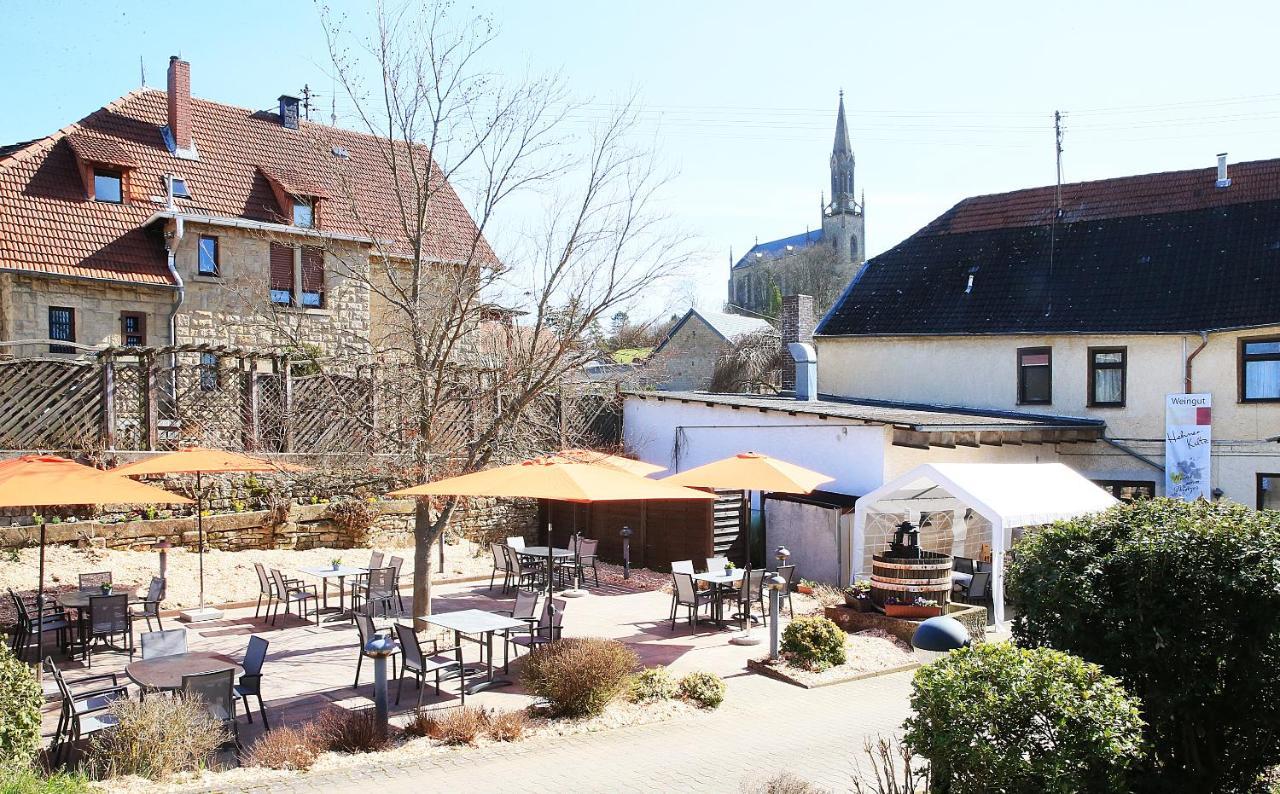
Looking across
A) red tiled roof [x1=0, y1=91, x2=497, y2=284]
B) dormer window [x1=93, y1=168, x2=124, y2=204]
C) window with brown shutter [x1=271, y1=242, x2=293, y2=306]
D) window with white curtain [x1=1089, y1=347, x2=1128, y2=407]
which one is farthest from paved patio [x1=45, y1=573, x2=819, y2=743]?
dormer window [x1=93, y1=168, x2=124, y2=204]

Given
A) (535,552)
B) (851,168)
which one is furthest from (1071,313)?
(851,168)

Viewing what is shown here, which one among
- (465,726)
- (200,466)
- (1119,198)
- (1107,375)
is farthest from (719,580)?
(1119,198)

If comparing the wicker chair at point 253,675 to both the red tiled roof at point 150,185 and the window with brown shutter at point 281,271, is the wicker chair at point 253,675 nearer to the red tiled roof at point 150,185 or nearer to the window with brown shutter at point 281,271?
the red tiled roof at point 150,185

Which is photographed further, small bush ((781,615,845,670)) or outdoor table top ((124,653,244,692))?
small bush ((781,615,845,670))

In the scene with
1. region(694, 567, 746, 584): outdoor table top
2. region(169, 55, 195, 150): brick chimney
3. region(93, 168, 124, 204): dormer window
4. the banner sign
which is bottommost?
region(694, 567, 746, 584): outdoor table top

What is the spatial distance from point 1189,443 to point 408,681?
17.8m

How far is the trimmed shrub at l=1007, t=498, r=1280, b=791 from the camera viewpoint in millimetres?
6410

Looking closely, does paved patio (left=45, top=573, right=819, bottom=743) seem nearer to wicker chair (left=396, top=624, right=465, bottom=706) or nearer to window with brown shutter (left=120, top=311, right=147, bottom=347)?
wicker chair (left=396, top=624, right=465, bottom=706)

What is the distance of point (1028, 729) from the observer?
5605 millimetres

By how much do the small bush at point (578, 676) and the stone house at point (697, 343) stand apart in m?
36.7

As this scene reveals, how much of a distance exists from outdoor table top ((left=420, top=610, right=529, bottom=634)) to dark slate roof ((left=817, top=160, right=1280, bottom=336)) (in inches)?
677

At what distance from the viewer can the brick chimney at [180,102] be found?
24359mm

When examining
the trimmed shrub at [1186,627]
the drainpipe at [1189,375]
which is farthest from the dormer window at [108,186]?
the drainpipe at [1189,375]

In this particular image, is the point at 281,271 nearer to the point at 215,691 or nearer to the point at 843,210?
the point at 215,691
